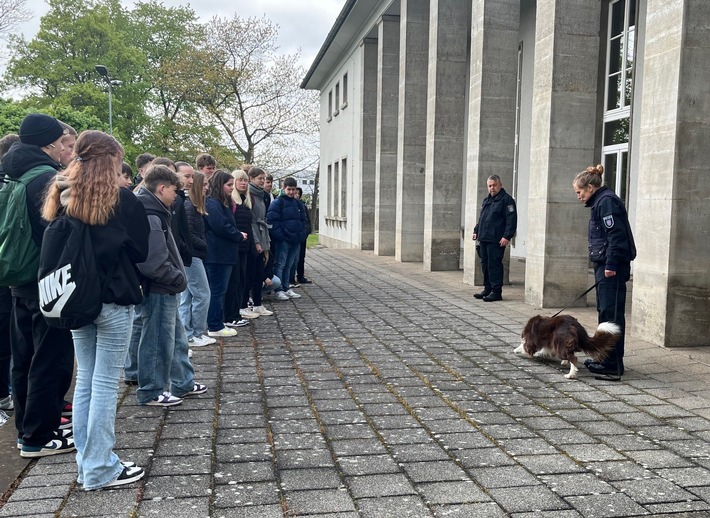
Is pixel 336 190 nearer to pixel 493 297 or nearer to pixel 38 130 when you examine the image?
pixel 493 297

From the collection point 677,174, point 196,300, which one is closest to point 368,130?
point 677,174

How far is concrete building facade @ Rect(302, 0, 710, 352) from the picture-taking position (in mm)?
7609

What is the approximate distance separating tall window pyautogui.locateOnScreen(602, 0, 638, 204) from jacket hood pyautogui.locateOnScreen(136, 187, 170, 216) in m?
11.4

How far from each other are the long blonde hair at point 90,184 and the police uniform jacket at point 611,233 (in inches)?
181

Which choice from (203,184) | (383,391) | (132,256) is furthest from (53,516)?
(203,184)

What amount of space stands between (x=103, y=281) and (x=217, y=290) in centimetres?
→ 449

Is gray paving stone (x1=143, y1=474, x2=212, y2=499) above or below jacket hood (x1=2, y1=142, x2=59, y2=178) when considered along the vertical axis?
below

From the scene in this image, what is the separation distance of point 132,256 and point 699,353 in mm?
6143

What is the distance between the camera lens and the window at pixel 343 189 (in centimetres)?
2956

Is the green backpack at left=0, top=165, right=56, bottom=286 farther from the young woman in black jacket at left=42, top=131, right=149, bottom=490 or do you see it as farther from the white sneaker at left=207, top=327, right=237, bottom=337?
the white sneaker at left=207, top=327, right=237, bottom=337

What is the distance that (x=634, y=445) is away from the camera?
183 inches

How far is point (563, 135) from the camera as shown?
34.4ft

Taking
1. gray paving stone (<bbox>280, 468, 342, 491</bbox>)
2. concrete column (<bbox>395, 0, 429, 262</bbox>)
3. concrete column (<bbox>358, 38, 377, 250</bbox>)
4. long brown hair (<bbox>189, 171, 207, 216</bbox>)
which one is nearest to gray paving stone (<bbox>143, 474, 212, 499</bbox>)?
gray paving stone (<bbox>280, 468, 342, 491</bbox>)

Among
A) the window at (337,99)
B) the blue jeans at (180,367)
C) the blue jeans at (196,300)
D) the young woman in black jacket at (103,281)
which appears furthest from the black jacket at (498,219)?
the window at (337,99)
